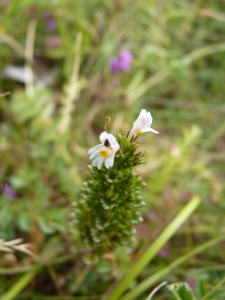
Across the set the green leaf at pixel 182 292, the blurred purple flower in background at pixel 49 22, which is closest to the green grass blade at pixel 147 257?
the green leaf at pixel 182 292

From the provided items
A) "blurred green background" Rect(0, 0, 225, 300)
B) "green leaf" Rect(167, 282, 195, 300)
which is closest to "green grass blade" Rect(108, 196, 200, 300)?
"blurred green background" Rect(0, 0, 225, 300)

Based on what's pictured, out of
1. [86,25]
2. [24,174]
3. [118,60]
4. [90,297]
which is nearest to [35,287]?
[90,297]

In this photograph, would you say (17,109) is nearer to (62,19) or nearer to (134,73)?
(62,19)

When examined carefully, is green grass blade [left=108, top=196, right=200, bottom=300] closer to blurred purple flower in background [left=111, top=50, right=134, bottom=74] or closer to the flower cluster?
the flower cluster

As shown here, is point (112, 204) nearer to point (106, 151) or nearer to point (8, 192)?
point (106, 151)

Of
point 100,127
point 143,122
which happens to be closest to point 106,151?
point 143,122

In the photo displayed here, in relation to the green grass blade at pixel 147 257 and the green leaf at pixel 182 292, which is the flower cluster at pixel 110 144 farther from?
the green grass blade at pixel 147 257
